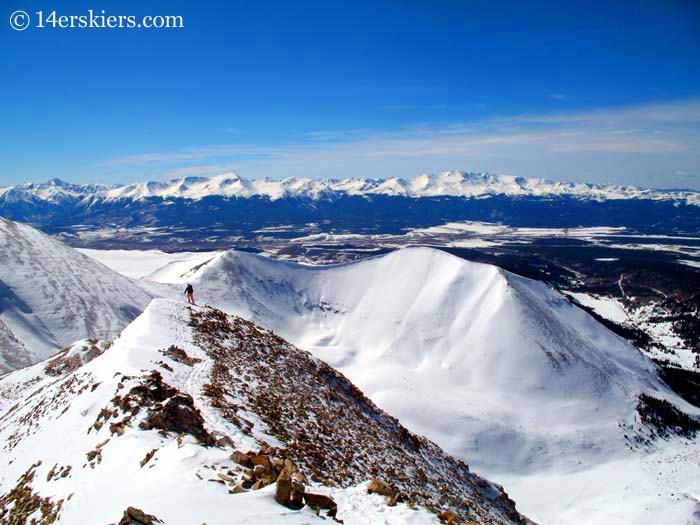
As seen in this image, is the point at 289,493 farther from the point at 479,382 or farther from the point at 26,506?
the point at 479,382

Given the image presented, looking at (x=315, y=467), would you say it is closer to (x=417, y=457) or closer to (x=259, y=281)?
(x=417, y=457)

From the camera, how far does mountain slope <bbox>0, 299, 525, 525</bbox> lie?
11984mm

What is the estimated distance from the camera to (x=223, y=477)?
1219 centimetres

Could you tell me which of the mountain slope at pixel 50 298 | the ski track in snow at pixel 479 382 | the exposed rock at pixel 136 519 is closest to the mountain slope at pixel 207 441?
the exposed rock at pixel 136 519

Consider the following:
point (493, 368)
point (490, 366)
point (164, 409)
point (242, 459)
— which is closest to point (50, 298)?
point (164, 409)

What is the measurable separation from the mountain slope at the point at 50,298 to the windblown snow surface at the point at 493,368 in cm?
1928

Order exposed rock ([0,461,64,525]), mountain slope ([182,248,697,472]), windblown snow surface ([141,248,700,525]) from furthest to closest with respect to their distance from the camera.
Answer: mountain slope ([182,248,697,472]), windblown snow surface ([141,248,700,525]), exposed rock ([0,461,64,525])

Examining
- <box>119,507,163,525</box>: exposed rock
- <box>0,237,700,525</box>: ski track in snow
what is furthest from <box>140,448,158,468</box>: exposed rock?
<box>119,507,163,525</box>: exposed rock

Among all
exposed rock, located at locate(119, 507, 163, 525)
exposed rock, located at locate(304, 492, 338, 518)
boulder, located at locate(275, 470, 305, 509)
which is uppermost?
exposed rock, located at locate(119, 507, 163, 525)

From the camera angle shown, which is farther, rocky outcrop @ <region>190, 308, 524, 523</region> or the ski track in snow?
the ski track in snow

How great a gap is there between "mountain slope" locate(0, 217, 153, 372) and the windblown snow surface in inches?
759

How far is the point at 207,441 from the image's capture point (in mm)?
15469

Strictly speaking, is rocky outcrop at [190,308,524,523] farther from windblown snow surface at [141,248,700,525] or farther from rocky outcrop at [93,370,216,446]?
windblown snow surface at [141,248,700,525]

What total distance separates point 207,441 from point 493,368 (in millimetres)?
80822
